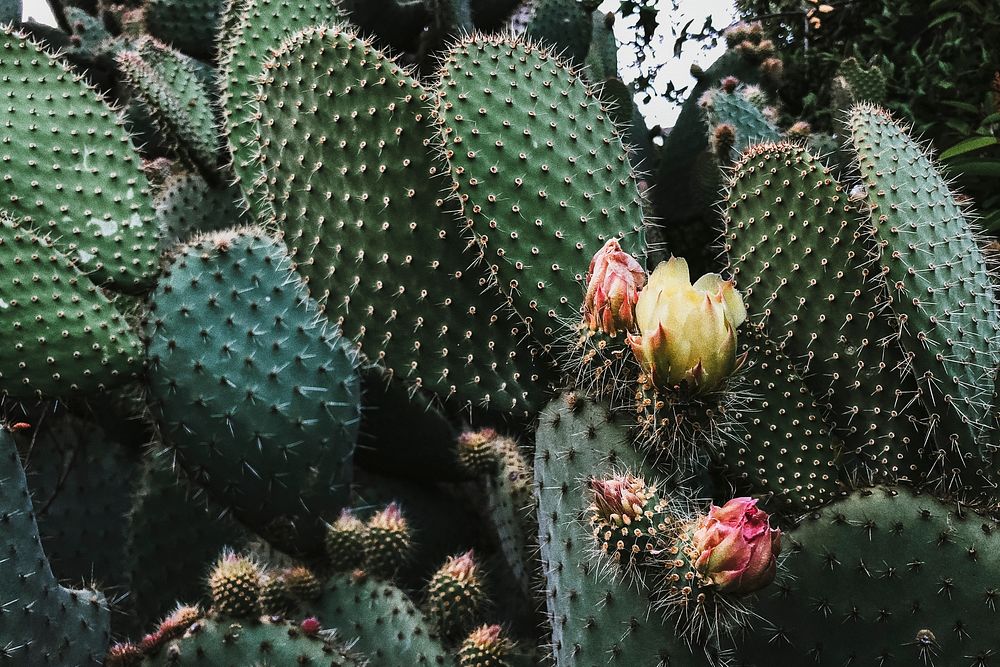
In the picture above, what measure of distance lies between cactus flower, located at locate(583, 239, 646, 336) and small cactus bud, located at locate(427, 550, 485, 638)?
0.73 metres

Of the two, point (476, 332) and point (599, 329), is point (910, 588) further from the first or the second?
point (476, 332)

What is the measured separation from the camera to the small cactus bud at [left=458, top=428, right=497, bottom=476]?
68.7 inches

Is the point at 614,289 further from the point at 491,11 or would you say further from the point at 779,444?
the point at 491,11

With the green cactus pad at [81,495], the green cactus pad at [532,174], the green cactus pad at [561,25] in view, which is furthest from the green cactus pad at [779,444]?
the green cactus pad at [561,25]

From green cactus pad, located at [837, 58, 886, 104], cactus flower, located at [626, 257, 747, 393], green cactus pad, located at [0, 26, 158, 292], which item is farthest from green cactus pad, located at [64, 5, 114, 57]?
cactus flower, located at [626, 257, 747, 393]

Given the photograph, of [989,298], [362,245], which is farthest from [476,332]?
[989,298]

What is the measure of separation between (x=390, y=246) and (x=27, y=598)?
0.74 meters

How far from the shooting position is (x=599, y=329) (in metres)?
0.92

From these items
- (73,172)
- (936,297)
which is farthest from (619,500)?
(73,172)

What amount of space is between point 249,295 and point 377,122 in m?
0.51

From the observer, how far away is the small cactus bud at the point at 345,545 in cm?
154

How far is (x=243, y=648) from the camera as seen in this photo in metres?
1.34

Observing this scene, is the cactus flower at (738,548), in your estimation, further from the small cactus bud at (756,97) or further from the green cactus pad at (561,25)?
the green cactus pad at (561,25)

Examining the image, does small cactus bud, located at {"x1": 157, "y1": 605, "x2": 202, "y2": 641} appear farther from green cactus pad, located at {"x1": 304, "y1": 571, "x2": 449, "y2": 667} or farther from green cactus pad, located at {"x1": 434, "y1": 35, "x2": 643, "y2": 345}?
green cactus pad, located at {"x1": 434, "y1": 35, "x2": 643, "y2": 345}
